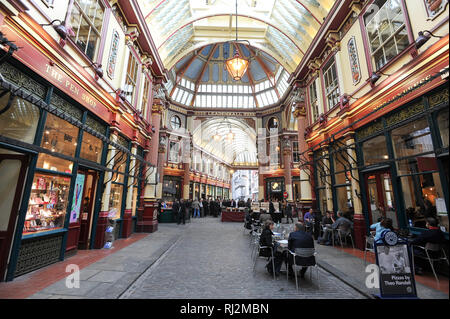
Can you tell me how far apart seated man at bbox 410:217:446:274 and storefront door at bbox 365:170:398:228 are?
5.38 ft

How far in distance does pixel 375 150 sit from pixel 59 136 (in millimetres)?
8706

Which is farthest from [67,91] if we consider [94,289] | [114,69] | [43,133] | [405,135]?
[405,135]

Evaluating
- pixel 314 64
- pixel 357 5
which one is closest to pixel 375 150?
pixel 357 5

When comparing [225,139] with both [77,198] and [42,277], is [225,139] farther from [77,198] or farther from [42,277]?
[42,277]

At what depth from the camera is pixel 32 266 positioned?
14.2 ft

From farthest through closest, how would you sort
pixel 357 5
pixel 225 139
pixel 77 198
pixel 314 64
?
pixel 225 139, pixel 314 64, pixel 357 5, pixel 77 198

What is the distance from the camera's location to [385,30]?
6055 millimetres

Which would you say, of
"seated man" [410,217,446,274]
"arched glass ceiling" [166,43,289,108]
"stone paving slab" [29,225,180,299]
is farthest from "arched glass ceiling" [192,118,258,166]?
"seated man" [410,217,446,274]

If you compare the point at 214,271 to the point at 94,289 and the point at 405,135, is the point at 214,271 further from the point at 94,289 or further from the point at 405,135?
the point at 405,135

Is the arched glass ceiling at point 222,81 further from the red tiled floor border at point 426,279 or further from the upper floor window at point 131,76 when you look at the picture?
the red tiled floor border at point 426,279

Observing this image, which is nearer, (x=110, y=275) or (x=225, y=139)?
(x=110, y=275)

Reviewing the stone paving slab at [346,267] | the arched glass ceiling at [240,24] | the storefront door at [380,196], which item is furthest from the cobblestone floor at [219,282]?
the arched glass ceiling at [240,24]

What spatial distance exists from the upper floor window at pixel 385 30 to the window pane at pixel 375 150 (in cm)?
216

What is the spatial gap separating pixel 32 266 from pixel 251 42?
1473 centimetres
